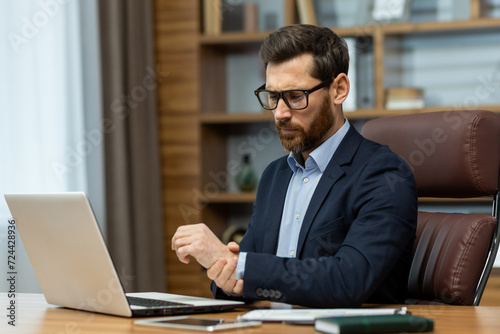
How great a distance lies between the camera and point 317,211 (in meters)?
1.58

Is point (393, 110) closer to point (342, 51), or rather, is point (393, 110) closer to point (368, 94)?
point (368, 94)

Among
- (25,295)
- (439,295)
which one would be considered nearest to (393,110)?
(439,295)

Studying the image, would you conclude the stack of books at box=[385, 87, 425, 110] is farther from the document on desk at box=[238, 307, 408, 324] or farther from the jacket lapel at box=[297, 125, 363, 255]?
the document on desk at box=[238, 307, 408, 324]

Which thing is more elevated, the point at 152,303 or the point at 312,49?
the point at 312,49

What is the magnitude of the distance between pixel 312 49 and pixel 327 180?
0.34 meters

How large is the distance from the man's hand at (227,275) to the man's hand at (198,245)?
0.01 metres

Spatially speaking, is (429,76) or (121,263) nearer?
(121,263)

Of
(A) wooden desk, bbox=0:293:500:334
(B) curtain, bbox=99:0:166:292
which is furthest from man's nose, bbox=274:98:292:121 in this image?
(B) curtain, bbox=99:0:166:292

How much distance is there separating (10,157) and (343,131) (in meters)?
1.45

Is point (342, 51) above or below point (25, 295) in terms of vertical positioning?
above

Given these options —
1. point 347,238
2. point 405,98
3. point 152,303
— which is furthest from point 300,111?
point 405,98

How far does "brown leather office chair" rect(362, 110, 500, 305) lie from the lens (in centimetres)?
165

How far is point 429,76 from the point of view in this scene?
11.5ft

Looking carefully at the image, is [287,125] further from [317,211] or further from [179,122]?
[179,122]
